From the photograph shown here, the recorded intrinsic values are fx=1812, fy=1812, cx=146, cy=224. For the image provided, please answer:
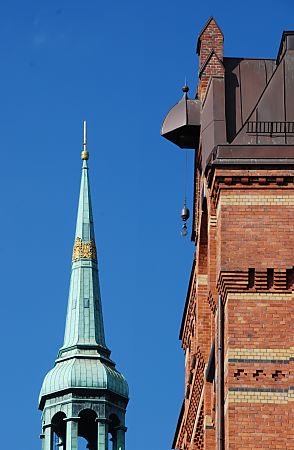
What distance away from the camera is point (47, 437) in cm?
7375

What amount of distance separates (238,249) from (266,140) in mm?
2735

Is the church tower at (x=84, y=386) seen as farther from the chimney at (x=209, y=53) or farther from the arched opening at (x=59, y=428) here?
the chimney at (x=209, y=53)

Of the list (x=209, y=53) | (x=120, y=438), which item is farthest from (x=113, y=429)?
(x=209, y=53)

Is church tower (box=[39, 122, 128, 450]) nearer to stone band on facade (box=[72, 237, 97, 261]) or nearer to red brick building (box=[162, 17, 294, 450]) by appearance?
stone band on facade (box=[72, 237, 97, 261])

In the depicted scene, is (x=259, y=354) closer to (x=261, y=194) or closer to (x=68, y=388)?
(x=261, y=194)

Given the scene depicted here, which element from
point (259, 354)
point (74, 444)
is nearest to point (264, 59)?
point (259, 354)

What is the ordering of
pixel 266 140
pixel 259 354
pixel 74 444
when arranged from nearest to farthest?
pixel 259 354, pixel 266 140, pixel 74 444

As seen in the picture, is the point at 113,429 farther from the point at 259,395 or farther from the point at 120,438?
the point at 259,395

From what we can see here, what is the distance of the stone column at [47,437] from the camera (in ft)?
241

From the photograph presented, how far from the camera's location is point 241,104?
38.8 metres

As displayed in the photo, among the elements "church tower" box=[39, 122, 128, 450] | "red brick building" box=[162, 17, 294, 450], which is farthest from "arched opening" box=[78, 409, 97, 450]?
"red brick building" box=[162, 17, 294, 450]

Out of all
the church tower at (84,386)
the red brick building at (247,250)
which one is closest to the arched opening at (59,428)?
the church tower at (84,386)

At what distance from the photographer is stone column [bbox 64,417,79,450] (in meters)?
72.4

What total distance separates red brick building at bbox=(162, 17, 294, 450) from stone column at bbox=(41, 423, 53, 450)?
32961 mm
